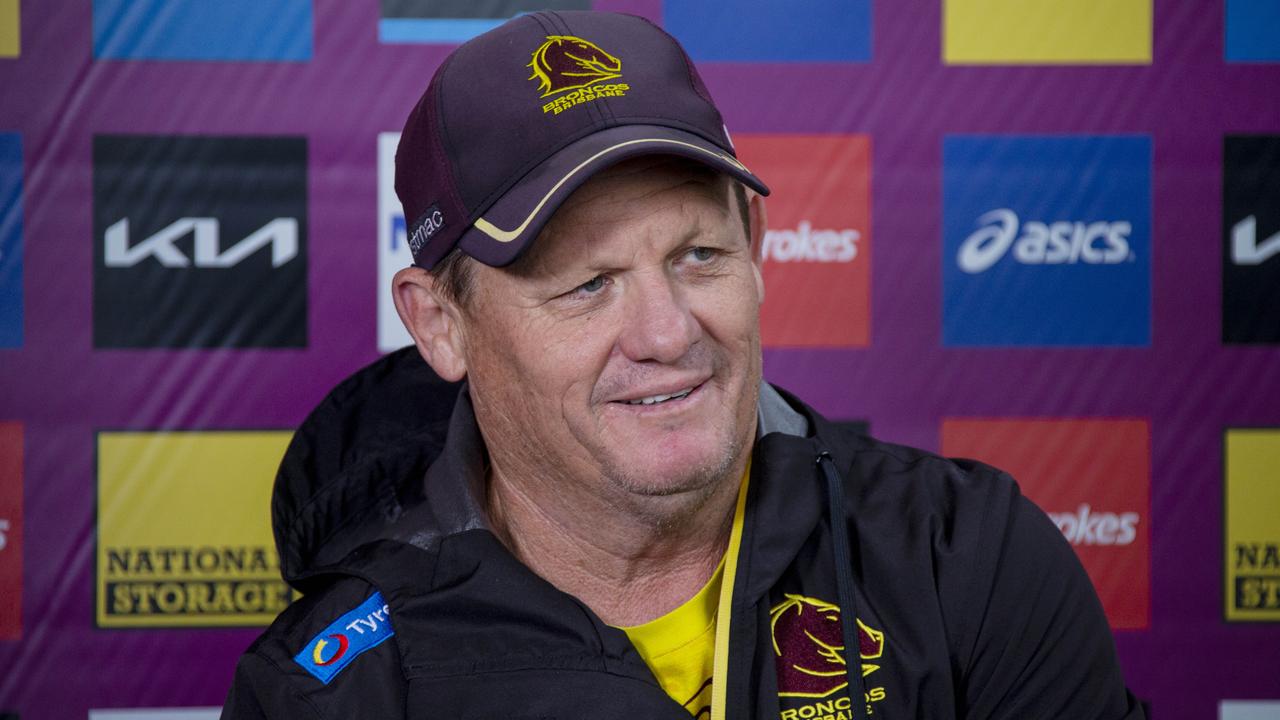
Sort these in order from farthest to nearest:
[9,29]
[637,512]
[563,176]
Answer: [9,29]
[637,512]
[563,176]

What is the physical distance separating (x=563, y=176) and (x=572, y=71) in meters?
0.11

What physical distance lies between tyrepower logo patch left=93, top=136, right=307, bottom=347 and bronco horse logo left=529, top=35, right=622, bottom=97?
70 cm

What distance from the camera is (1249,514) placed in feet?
5.61

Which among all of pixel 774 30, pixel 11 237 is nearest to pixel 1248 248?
pixel 774 30

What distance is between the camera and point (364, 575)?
114 centimetres

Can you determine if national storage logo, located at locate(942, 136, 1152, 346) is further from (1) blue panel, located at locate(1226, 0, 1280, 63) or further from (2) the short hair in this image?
(2) the short hair

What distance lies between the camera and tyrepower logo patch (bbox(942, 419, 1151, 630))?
1708mm

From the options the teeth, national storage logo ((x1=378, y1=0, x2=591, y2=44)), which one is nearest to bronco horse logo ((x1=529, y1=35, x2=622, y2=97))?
the teeth

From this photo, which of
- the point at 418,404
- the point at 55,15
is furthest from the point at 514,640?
the point at 55,15

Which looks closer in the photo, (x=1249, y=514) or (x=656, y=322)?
(x=656, y=322)

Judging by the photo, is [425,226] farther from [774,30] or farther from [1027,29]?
[1027,29]

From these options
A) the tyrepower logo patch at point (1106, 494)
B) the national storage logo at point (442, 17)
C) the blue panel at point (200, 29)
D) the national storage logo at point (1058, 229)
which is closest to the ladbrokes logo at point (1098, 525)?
the tyrepower logo patch at point (1106, 494)

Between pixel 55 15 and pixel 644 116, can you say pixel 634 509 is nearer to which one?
pixel 644 116

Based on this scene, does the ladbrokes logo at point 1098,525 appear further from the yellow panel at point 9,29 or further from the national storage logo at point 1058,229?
the yellow panel at point 9,29
